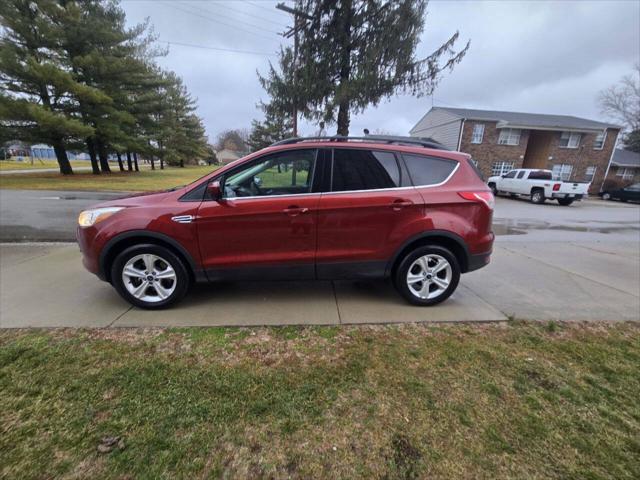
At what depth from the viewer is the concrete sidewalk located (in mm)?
3170

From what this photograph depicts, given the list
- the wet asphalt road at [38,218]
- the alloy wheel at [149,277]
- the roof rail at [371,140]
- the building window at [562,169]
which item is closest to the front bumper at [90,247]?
the alloy wheel at [149,277]

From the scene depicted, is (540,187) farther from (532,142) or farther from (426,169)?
(426,169)

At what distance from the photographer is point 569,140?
26.2m

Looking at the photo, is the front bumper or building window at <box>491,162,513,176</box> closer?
the front bumper

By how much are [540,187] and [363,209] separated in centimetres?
1806

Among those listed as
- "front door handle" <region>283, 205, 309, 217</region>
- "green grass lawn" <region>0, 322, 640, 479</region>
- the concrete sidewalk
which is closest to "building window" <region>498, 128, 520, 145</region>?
the concrete sidewalk

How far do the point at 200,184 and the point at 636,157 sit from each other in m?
43.7

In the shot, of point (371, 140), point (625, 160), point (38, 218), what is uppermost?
point (625, 160)

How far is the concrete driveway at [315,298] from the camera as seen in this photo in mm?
3184

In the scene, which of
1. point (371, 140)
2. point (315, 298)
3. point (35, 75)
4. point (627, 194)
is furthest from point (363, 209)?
point (627, 194)

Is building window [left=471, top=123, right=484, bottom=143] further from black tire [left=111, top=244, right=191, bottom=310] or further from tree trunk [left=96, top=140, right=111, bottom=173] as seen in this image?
tree trunk [left=96, top=140, right=111, bottom=173]

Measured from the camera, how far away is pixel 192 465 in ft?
5.33

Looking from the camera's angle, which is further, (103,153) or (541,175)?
(103,153)

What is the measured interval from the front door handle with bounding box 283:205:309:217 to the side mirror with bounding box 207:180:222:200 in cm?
70
